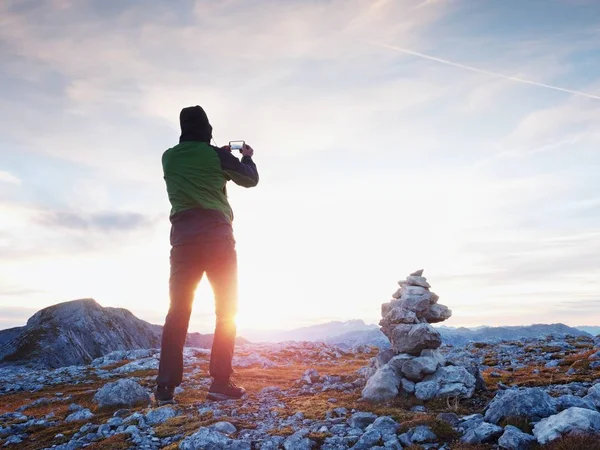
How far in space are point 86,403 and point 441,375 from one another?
11371mm

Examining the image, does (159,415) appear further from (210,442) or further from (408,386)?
(408,386)

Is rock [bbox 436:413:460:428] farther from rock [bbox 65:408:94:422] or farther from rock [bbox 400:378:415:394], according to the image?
rock [bbox 65:408:94:422]

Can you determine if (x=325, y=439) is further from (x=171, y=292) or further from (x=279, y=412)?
(x=171, y=292)

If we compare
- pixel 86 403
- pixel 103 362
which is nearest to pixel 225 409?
pixel 86 403

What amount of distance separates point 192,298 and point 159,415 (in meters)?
2.71

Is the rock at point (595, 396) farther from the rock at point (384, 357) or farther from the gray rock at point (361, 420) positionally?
the rock at point (384, 357)

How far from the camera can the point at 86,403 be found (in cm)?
1387

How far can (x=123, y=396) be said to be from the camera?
12.0m

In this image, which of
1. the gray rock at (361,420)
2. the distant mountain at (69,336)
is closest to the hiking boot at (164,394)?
the gray rock at (361,420)

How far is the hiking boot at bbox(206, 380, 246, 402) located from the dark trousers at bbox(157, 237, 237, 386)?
481 millimetres

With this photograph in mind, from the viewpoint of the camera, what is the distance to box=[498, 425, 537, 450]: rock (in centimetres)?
573

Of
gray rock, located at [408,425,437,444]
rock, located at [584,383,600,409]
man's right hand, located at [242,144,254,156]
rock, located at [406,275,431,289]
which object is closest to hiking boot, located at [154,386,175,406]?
gray rock, located at [408,425,437,444]

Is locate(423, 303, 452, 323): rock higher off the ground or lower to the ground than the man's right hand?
lower

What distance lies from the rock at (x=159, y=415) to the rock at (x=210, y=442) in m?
2.49
